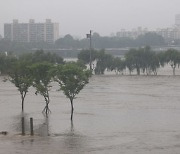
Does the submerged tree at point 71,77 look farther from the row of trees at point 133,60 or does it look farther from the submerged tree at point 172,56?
the row of trees at point 133,60

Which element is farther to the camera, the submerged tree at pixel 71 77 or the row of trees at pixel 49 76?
the row of trees at pixel 49 76

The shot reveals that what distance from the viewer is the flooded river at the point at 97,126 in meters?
20.9

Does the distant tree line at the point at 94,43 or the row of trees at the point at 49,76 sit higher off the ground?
the distant tree line at the point at 94,43

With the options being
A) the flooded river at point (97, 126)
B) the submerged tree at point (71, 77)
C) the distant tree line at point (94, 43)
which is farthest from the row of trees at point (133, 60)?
the distant tree line at point (94, 43)

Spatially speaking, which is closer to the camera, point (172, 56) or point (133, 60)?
point (172, 56)

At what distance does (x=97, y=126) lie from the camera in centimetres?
2702

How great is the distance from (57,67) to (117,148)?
Answer: 10.6 metres

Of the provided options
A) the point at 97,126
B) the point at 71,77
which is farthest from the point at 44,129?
the point at 71,77

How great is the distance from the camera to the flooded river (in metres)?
20.9

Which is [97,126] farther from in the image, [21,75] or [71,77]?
[21,75]

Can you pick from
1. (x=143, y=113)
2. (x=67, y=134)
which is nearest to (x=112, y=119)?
(x=143, y=113)

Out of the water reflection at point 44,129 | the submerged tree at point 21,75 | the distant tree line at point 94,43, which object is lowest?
the water reflection at point 44,129

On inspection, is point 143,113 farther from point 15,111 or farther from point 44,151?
point 44,151

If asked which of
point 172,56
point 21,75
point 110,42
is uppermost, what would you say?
point 110,42
